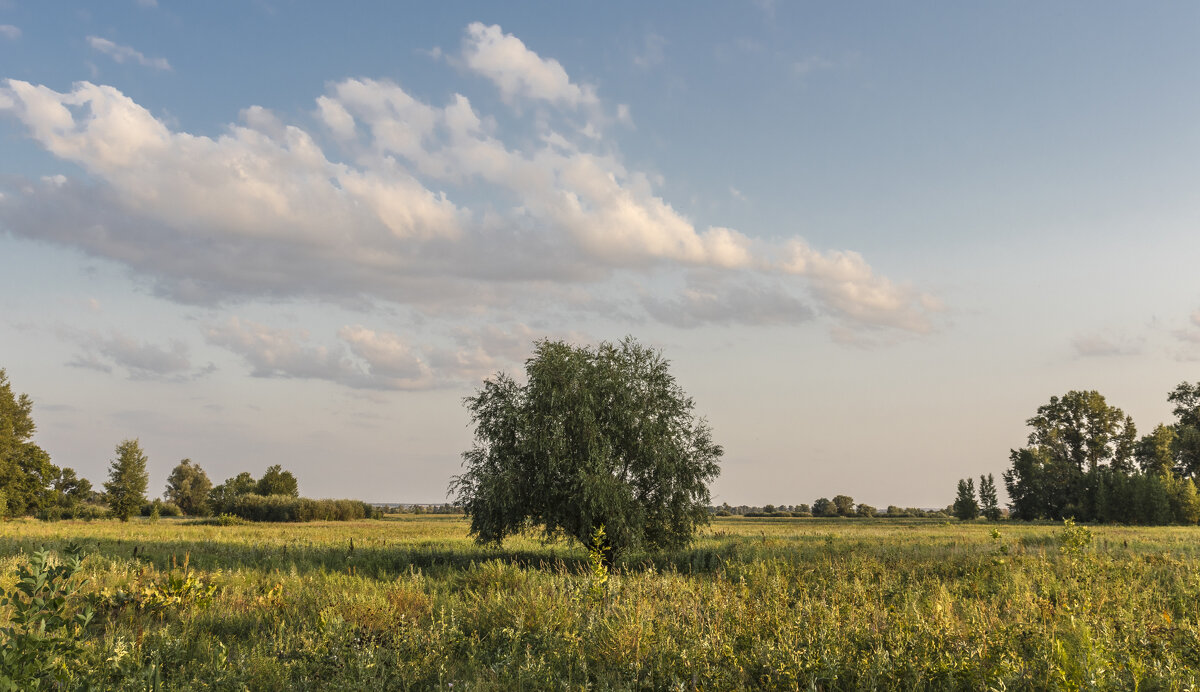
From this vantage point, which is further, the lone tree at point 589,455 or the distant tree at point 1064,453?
the distant tree at point 1064,453

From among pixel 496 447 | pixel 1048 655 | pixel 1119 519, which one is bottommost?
pixel 1119 519

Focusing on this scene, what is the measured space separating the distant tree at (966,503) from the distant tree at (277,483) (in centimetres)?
8540

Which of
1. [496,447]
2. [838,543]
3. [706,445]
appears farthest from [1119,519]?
[496,447]

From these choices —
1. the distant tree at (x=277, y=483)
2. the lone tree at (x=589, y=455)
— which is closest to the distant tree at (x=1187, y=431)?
the lone tree at (x=589, y=455)

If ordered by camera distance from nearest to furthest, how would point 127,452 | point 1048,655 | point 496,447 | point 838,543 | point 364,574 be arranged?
point 1048,655 < point 364,574 < point 496,447 < point 838,543 < point 127,452

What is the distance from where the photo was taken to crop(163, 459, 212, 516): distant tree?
109 metres

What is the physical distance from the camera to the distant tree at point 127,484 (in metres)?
61.6

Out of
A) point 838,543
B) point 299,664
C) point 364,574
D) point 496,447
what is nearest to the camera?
point 299,664

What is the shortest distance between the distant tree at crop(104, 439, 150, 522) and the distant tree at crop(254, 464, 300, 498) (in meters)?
24.5

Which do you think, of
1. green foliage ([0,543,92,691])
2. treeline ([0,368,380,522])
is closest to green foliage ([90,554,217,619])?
green foliage ([0,543,92,691])

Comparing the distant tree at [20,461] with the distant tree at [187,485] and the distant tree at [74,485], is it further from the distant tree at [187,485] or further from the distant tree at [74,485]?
the distant tree at [187,485]

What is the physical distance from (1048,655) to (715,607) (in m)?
4.08

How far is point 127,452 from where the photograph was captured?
63.7 meters

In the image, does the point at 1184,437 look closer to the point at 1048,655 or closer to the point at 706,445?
the point at 706,445
